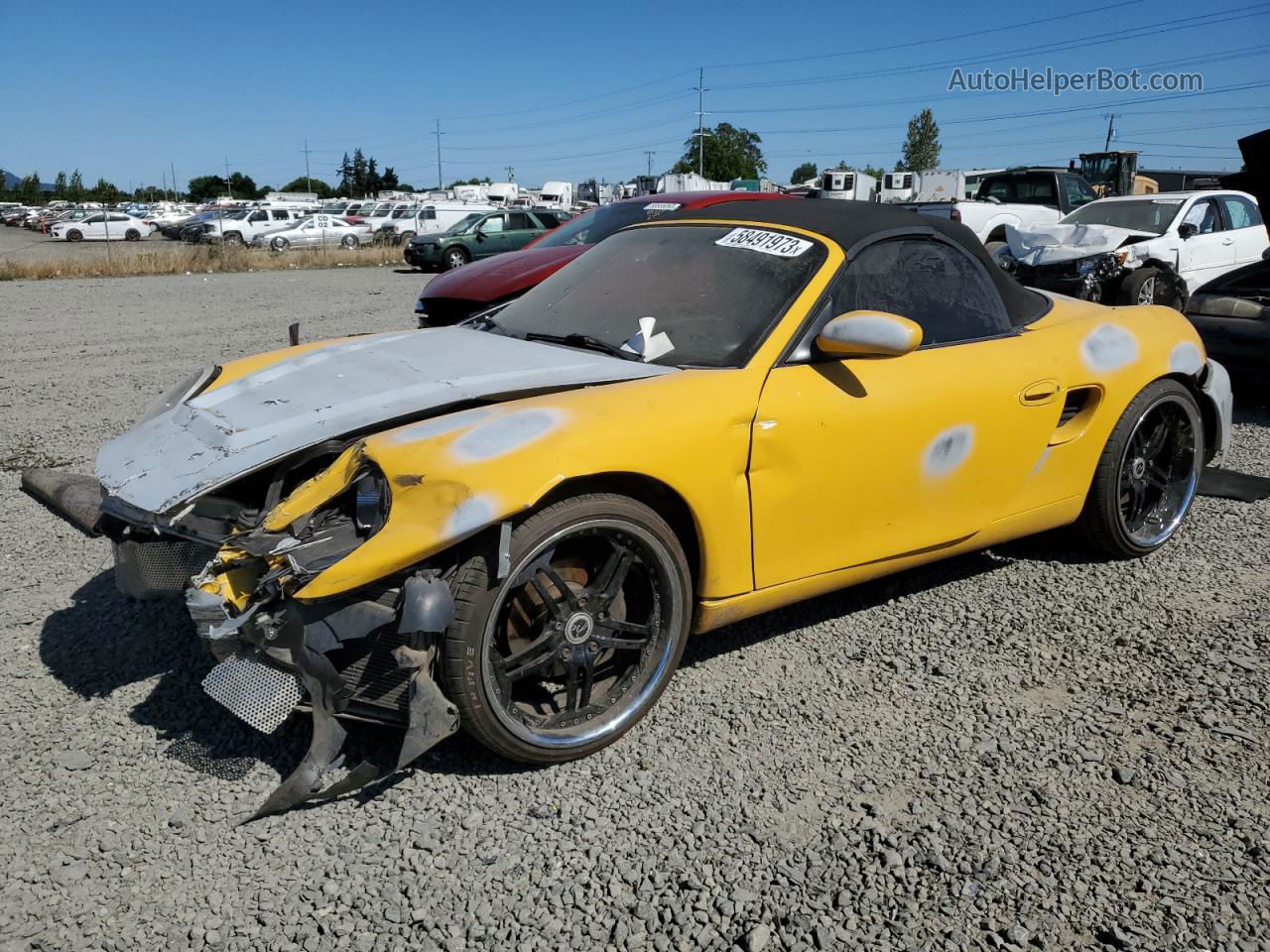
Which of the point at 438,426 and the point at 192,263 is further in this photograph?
the point at 192,263

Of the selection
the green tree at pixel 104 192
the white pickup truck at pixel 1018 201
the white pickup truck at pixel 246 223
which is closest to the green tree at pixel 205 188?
the green tree at pixel 104 192

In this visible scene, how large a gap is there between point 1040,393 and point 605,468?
190cm

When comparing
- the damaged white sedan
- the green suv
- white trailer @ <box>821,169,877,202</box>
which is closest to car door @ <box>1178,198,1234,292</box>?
the damaged white sedan

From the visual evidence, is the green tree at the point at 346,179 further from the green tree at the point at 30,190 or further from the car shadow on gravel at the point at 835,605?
the car shadow on gravel at the point at 835,605

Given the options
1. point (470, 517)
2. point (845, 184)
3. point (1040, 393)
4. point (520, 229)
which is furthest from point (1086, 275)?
point (845, 184)

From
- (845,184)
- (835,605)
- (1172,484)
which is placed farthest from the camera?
(845,184)

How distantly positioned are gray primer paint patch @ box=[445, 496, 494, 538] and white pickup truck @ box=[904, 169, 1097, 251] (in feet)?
42.2

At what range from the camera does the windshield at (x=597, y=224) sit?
9.36 m

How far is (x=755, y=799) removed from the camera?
2.69m

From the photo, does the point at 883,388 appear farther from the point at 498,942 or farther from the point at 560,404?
the point at 498,942

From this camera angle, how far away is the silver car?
33688 millimetres

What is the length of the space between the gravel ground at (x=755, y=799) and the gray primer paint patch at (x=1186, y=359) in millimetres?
911

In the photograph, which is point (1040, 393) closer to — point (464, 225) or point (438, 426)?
point (438, 426)

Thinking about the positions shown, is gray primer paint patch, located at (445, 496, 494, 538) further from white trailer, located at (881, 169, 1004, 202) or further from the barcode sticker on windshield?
white trailer, located at (881, 169, 1004, 202)
